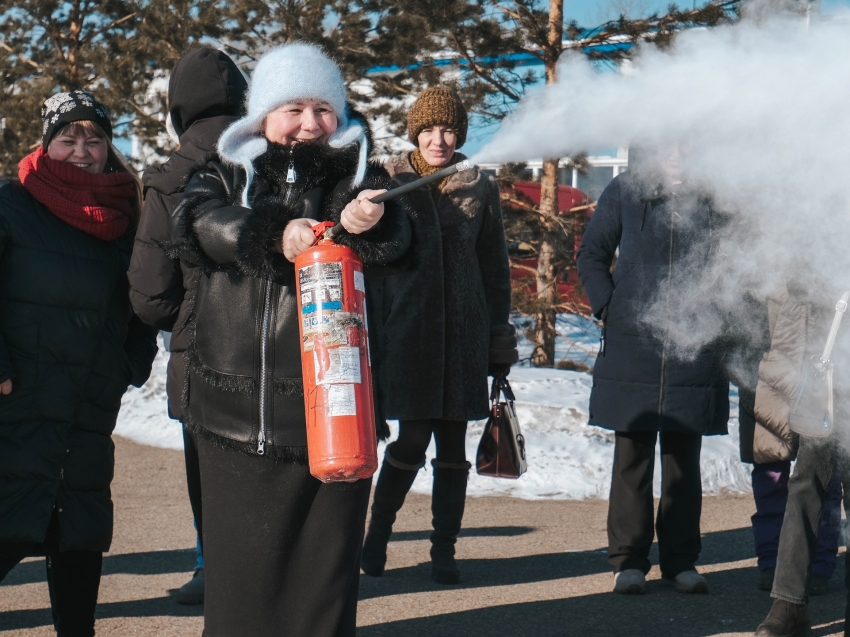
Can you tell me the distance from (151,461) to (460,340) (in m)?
3.95

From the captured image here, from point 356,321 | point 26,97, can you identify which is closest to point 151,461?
point 356,321

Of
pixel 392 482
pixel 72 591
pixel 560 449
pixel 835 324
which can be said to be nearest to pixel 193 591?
pixel 72 591

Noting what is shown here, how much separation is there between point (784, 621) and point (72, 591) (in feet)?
8.56

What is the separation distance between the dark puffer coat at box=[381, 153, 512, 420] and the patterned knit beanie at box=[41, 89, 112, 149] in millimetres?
1472

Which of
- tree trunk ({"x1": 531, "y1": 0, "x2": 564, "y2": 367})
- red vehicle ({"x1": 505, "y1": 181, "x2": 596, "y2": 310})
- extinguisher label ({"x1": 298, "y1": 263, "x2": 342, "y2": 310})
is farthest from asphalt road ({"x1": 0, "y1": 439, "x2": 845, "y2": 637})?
red vehicle ({"x1": 505, "y1": 181, "x2": 596, "y2": 310})

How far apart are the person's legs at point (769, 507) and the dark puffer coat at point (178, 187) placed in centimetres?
279

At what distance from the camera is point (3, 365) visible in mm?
3500

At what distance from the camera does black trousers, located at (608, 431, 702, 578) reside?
→ 15.9ft

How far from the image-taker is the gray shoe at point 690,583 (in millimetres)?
4734

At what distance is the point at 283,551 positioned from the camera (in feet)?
9.66

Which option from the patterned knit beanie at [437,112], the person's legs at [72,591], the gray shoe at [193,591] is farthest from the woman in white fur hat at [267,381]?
the patterned knit beanie at [437,112]

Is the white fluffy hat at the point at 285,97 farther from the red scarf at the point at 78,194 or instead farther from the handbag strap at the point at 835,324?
the handbag strap at the point at 835,324

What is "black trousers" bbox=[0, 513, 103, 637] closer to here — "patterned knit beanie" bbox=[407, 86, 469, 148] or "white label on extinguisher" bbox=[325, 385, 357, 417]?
"white label on extinguisher" bbox=[325, 385, 357, 417]

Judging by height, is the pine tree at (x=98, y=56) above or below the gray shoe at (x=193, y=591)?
above
